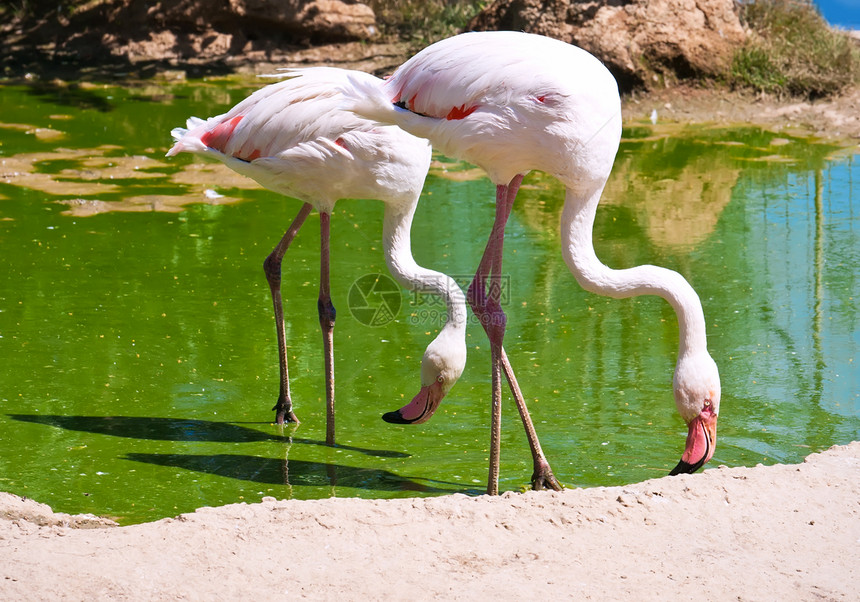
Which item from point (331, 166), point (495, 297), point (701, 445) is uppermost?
point (331, 166)

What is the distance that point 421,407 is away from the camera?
4828 millimetres

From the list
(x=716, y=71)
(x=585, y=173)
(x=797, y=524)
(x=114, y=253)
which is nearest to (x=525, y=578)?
(x=797, y=524)

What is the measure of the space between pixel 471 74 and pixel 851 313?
11.7 feet

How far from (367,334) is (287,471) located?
1.70 meters

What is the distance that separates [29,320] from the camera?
633cm

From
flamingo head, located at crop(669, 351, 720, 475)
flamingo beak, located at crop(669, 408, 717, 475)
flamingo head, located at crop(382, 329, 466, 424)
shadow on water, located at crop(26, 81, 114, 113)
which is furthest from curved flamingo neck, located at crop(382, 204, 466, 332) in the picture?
shadow on water, located at crop(26, 81, 114, 113)

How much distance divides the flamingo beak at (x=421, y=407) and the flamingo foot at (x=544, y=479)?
0.57m

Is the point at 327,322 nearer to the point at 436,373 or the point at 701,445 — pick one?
the point at 436,373

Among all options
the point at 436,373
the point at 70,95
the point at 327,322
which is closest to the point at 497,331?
the point at 436,373

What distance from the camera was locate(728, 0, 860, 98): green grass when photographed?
12672 mm

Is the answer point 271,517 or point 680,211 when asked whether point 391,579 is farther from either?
point 680,211

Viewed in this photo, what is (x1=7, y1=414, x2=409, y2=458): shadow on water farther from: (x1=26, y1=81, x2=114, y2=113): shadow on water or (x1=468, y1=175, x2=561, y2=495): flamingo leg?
(x1=26, y1=81, x2=114, y2=113): shadow on water

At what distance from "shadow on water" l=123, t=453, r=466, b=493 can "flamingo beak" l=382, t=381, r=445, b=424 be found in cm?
26

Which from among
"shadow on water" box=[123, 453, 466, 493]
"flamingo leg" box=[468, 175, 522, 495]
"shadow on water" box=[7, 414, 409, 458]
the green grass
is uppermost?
the green grass
